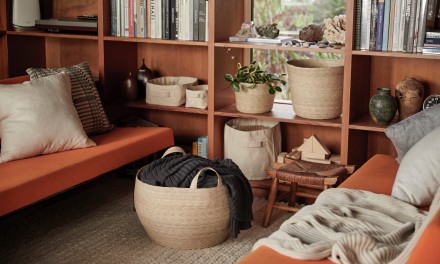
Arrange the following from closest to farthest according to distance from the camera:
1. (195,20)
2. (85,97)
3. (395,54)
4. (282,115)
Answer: (395,54), (85,97), (282,115), (195,20)

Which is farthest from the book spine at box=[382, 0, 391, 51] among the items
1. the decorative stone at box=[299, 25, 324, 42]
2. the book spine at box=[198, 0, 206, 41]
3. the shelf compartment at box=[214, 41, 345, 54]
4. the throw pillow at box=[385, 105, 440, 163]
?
the book spine at box=[198, 0, 206, 41]

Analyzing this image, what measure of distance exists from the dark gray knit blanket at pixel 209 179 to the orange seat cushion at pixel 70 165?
0.28 meters

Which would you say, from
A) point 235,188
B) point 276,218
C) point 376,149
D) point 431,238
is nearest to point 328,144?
point 376,149

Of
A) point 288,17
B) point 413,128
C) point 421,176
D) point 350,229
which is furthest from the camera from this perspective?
point 288,17

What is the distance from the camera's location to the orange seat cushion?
3.11 metres

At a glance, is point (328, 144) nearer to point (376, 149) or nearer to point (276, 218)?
point (376, 149)

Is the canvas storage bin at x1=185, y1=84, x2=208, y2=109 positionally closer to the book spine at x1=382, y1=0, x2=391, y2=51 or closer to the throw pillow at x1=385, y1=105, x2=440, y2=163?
the book spine at x1=382, y1=0, x2=391, y2=51

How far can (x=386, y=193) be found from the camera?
2.96m

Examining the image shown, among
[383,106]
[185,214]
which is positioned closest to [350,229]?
[185,214]

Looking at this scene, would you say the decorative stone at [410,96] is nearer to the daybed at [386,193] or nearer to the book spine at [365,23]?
the book spine at [365,23]

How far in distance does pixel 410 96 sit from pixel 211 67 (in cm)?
113

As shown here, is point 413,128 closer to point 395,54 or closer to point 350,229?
point 395,54

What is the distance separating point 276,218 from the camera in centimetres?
383

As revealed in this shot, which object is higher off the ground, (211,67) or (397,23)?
(397,23)
